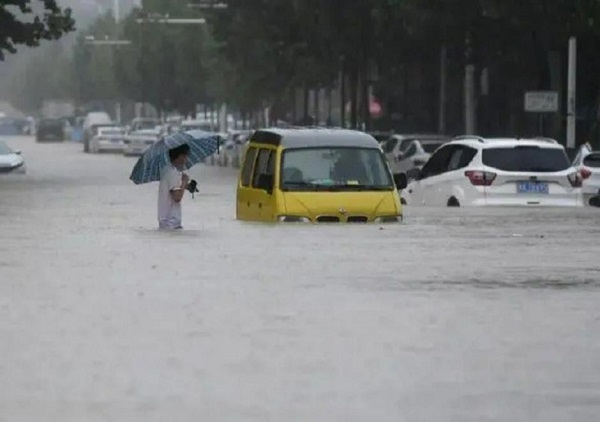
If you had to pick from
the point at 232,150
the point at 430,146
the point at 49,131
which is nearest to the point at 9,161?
the point at 232,150

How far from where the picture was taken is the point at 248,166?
32.8 m

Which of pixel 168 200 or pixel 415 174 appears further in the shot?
pixel 415 174

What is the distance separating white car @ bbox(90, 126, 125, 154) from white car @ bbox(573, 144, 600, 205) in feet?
256

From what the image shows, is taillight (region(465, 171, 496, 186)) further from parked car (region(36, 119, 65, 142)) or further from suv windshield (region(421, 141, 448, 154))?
parked car (region(36, 119, 65, 142))

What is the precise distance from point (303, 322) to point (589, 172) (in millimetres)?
24787

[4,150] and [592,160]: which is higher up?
[592,160]

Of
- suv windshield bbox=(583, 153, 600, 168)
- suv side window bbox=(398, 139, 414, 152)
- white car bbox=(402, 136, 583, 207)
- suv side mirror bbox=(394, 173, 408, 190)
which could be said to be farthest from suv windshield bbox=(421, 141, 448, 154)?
suv side mirror bbox=(394, 173, 408, 190)

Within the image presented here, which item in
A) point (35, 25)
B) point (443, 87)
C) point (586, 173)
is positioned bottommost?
point (443, 87)

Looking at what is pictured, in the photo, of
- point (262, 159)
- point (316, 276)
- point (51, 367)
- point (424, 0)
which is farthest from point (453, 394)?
point (424, 0)

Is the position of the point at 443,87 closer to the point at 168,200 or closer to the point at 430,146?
the point at 430,146

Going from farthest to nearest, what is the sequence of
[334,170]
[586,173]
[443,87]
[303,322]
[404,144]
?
[443,87] → [404,144] → [586,173] → [334,170] → [303,322]

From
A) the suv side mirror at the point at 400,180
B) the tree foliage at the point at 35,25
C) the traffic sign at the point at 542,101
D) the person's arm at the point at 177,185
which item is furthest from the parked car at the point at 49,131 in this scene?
the person's arm at the point at 177,185

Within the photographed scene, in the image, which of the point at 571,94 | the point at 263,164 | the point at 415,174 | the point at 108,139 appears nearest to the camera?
the point at 263,164

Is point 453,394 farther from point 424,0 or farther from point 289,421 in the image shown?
point 424,0
